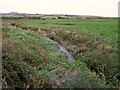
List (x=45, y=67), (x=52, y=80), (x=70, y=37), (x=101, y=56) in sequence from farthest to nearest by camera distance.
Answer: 1. (x=70, y=37)
2. (x=101, y=56)
3. (x=45, y=67)
4. (x=52, y=80)

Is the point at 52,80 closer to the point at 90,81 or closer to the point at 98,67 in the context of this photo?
the point at 90,81

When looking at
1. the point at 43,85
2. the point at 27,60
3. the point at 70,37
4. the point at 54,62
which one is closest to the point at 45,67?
the point at 27,60

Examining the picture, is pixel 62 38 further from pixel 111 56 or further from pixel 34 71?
pixel 34 71

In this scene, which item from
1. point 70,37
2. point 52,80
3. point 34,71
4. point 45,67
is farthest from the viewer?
point 70,37

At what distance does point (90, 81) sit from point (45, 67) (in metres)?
3.27

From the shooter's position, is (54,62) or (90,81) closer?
(90,81)

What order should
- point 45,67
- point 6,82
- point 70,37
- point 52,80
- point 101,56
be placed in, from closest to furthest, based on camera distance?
1. point 6,82
2. point 52,80
3. point 45,67
4. point 101,56
5. point 70,37

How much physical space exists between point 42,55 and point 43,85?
4.34 metres

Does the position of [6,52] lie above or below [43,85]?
above

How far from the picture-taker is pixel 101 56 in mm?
15812

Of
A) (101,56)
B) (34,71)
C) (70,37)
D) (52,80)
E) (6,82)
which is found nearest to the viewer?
(6,82)

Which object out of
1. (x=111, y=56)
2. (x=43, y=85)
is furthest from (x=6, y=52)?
(x=111, y=56)

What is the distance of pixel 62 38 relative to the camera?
88.1 feet

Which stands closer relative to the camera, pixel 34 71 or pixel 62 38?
pixel 34 71
